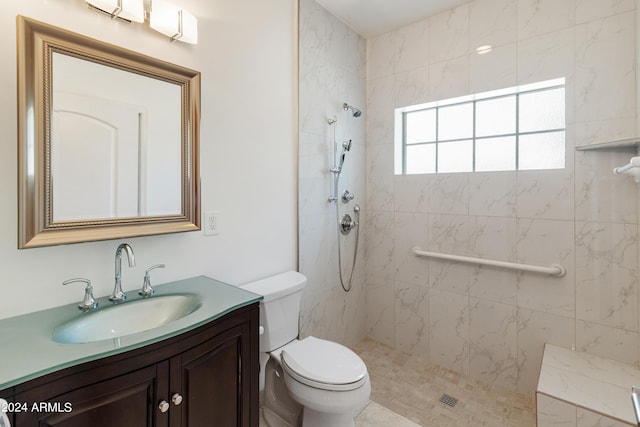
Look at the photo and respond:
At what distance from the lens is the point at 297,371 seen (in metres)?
1.49

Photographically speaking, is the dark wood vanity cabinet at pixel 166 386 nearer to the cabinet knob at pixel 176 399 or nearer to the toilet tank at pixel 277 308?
the cabinet knob at pixel 176 399

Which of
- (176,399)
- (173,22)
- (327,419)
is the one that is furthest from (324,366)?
(173,22)

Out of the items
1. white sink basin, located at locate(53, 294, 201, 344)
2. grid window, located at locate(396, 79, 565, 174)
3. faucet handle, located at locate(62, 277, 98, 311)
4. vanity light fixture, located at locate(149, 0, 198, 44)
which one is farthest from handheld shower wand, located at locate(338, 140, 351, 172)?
faucet handle, located at locate(62, 277, 98, 311)

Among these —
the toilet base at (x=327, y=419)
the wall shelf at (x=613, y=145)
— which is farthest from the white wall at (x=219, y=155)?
the wall shelf at (x=613, y=145)

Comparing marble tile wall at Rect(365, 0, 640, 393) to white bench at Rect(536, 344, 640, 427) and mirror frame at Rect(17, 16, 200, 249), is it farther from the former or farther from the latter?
mirror frame at Rect(17, 16, 200, 249)

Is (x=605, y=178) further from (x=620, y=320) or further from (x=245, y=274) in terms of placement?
(x=245, y=274)

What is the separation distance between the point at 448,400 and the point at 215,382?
1.63 meters

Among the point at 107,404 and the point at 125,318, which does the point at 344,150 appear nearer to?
the point at 125,318

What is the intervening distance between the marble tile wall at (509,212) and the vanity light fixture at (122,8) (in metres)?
1.89

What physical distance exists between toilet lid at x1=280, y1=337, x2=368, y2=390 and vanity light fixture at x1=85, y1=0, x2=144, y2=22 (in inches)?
65.7

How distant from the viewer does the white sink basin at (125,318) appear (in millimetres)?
1074

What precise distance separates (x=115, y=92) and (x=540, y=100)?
8.05ft

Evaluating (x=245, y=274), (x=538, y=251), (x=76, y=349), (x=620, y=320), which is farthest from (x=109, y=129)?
(x=620, y=320)

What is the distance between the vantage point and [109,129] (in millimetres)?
1269
